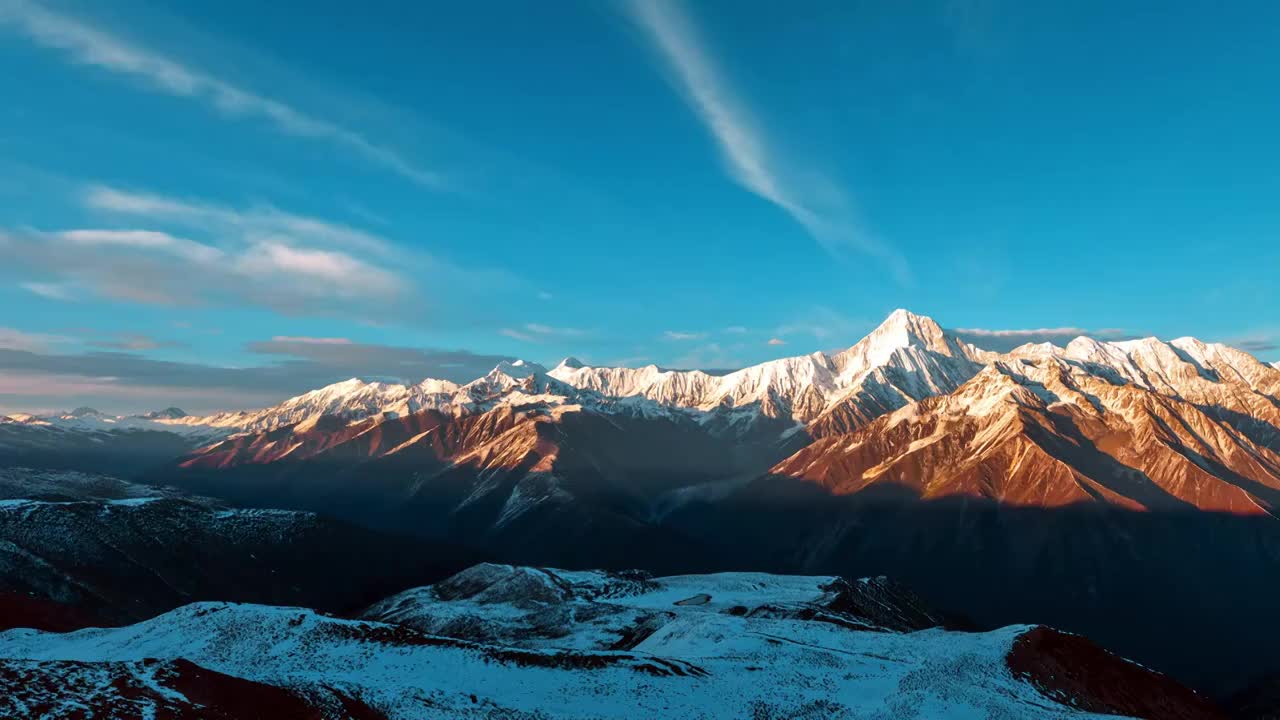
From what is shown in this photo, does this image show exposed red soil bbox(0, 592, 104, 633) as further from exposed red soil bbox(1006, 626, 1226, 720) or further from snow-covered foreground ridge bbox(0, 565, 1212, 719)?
exposed red soil bbox(1006, 626, 1226, 720)

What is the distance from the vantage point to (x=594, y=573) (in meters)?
187

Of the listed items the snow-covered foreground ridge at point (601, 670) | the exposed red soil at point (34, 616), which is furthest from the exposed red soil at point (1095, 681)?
the exposed red soil at point (34, 616)

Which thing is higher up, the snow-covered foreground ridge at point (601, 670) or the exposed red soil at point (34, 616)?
the snow-covered foreground ridge at point (601, 670)

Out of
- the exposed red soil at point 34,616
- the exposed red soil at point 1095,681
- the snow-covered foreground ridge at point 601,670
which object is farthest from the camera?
the exposed red soil at point 34,616

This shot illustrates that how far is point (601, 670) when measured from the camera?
229 ft

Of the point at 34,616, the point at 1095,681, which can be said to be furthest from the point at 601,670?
the point at 34,616

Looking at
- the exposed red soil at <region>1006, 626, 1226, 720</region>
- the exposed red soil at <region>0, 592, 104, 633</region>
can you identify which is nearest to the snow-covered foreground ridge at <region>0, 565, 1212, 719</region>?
the exposed red soil at <region>1006, 626, 1226, 720</region>

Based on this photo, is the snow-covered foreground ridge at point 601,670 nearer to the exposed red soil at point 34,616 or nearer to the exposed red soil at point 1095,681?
the exposed red soil at point 1095,681

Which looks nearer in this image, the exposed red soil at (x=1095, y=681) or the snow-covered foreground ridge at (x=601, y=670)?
the snow-covered foreground ridge at (x=601, y=670)

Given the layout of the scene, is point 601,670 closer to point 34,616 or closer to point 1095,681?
point 1095,681

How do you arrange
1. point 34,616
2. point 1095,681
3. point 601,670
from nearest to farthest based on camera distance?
1. point 601,670
2. point 1095,681
3. point 34,616

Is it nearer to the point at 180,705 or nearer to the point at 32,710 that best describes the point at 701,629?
the point at 180,705

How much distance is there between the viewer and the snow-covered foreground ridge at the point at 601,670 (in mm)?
56656

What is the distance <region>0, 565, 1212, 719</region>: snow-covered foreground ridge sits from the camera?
56.7m
